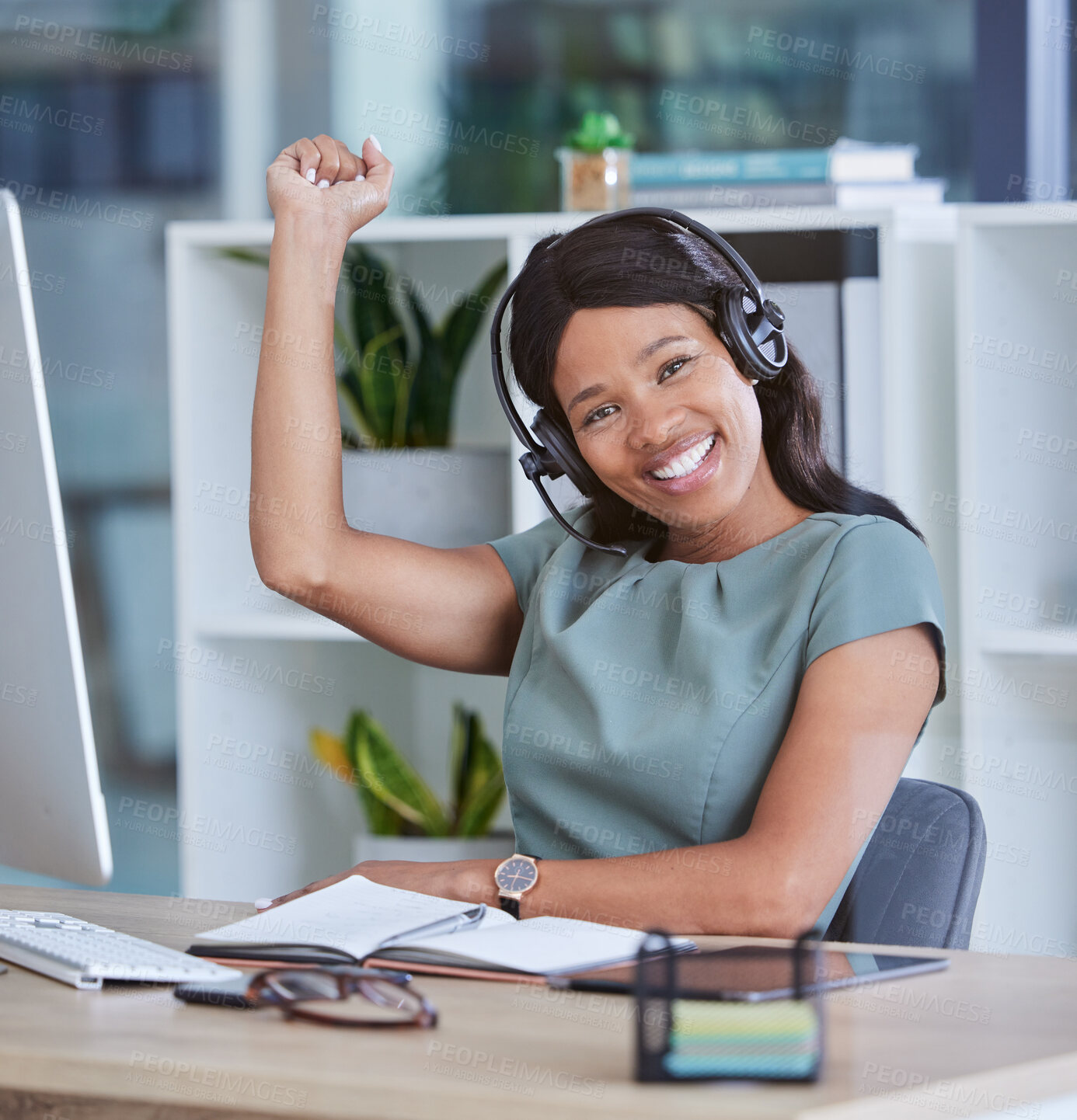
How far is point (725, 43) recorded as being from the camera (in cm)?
271

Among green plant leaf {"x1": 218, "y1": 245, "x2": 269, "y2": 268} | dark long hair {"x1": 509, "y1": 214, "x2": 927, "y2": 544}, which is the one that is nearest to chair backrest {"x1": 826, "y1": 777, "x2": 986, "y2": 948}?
dark long hair {"x1": 509, "y1": 214, "x2": 927, "y2": 544}

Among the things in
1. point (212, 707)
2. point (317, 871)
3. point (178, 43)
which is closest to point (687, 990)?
point (212, 707)

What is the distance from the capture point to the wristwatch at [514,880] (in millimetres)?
1155

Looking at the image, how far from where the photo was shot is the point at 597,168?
2.17 m

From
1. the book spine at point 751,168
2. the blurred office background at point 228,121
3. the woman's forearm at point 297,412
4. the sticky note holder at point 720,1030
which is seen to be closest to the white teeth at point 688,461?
the woman's forearm at point 297,412

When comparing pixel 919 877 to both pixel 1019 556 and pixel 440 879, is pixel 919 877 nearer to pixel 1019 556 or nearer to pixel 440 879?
pixel 440 879

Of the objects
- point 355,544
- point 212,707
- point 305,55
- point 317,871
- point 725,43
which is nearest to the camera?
point 355,544

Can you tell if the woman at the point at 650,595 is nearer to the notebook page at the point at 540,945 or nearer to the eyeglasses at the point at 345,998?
the notebook page at the point at 540,945

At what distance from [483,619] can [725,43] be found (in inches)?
65.1

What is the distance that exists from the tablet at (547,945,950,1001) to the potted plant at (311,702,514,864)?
1411 mm

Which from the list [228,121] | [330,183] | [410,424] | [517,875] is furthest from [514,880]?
[228,121]

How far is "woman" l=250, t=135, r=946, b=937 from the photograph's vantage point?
1.16m

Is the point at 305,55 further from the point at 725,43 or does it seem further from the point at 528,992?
the point at 528,992

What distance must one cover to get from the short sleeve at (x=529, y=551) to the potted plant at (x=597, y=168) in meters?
0.76
